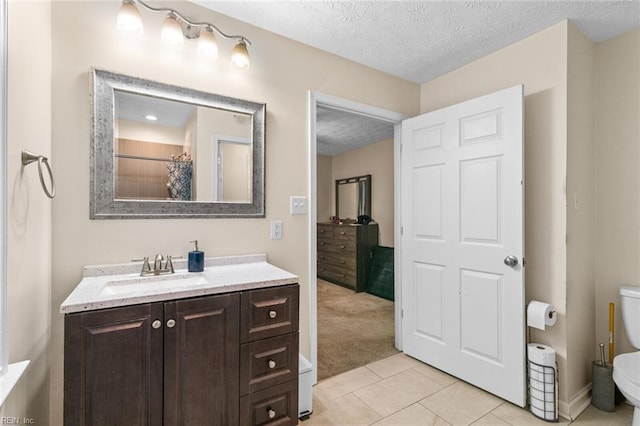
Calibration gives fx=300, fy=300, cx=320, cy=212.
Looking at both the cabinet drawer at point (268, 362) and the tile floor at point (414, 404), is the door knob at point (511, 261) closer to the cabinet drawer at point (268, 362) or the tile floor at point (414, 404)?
the tile floor at point (414, 404)

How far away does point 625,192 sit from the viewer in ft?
6.63

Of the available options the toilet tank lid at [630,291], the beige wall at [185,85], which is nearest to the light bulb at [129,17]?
the beige wall at [185,85]

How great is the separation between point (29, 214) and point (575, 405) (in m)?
3.09

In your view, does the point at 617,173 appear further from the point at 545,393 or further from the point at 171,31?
the point at 171,31

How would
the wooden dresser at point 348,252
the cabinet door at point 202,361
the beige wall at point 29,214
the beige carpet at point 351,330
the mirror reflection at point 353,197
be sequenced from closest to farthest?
the beige wall at point 29,214 < the cabinet door at point 202,361 < the beige carpet at point 351,330 < the wooden dresser at point 348,252 < the mirror reflection at point 353,197

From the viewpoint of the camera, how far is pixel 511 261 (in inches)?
76.0

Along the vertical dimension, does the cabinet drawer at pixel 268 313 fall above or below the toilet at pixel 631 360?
above

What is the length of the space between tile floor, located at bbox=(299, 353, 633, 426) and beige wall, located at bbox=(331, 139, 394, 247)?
2.73 metres

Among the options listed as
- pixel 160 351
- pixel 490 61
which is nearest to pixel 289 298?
pixel 160 351

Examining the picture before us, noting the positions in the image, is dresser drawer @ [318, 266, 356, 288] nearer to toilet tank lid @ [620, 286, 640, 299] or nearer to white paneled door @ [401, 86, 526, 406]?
white paneled door @ [401, 86, 526, 406]

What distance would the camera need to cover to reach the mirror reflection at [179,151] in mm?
1596

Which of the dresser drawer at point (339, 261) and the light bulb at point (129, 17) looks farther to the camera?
the dresser drawer at point (339, 261)

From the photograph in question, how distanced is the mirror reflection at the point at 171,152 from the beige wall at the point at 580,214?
1982 millimetres

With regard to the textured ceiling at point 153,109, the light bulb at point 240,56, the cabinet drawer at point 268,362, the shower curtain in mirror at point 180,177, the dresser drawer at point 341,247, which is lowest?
the cabinet drawer at point 268,362
